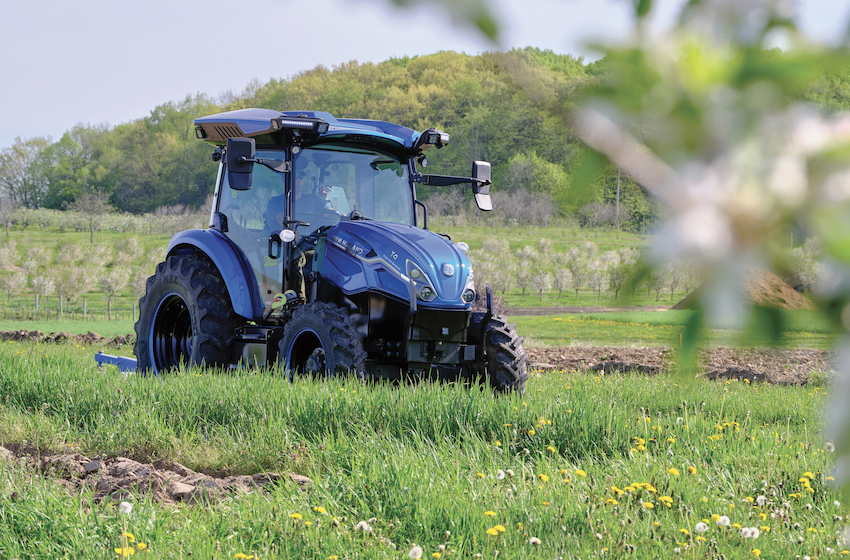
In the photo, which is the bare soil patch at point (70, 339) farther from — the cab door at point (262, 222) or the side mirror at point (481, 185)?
the side mirror at point (481, 185)

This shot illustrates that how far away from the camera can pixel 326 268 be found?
18.8 ft

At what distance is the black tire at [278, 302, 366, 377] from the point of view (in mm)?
5016

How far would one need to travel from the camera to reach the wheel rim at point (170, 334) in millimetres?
6770

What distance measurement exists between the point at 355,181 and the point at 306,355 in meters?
1.63

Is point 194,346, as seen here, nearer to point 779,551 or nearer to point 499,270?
point 779,551

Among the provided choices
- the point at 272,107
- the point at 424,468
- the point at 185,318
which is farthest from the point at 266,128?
the point at 272,107

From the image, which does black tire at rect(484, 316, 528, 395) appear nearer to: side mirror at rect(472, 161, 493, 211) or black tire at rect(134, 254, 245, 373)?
side mirror at rect(472, 161, 493, 211)

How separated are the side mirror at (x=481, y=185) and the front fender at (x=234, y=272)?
212 cm

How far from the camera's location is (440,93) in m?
81.4

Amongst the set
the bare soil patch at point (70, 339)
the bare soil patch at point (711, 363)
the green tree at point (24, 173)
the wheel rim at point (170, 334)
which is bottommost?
the bare soil patch at point (70, 339)

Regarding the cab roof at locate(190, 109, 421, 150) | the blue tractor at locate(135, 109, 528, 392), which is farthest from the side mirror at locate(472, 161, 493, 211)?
the cab roof at locate(190, 109, 421, 150)

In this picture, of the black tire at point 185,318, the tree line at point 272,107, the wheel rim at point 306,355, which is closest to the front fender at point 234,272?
the black tire at point 185,318

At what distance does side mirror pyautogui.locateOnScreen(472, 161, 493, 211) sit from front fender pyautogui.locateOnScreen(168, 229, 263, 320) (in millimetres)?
2121

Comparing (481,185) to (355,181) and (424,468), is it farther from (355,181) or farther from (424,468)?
(424,468)
